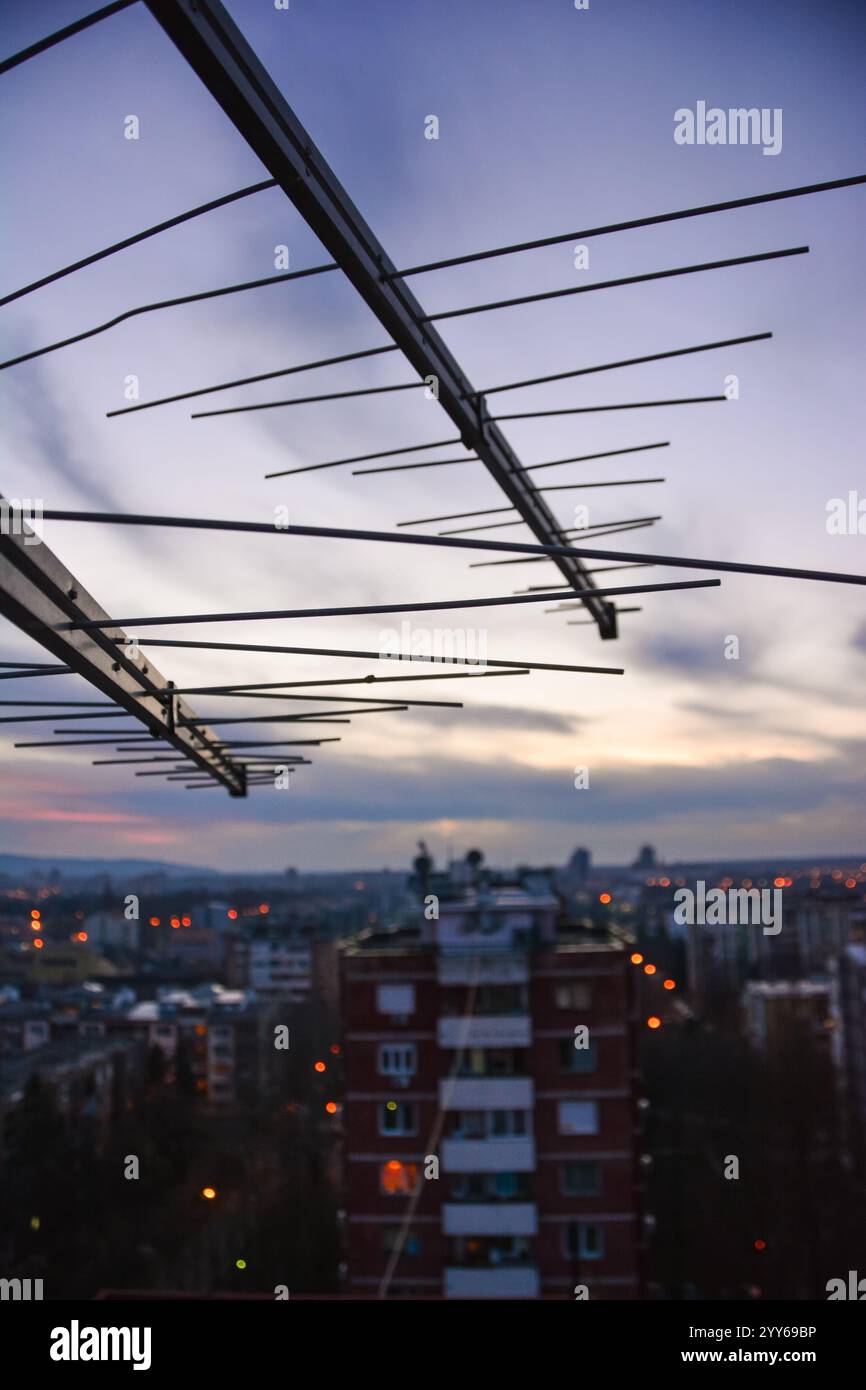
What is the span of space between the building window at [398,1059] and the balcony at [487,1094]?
378 mm

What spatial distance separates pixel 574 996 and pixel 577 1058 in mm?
522

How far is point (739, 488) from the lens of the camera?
5.07 meters

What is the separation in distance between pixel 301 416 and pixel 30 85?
148 centimetres

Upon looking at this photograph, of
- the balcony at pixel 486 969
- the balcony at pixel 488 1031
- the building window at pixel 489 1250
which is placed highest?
the balcony at pixel 486 969

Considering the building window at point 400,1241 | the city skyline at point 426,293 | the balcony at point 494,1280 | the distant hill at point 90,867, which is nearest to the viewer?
the city skyline at point 426,293

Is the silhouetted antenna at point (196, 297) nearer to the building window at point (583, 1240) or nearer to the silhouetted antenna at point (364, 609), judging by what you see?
the silhouetted antenna at point (364, 609)

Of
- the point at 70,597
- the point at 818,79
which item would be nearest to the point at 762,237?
the point at 818,79

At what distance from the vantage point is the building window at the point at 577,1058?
31.9ft

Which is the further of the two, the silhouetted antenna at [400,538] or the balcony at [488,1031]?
the balcony at [488,1031]

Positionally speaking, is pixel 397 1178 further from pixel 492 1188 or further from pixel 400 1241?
pixel 492 1188

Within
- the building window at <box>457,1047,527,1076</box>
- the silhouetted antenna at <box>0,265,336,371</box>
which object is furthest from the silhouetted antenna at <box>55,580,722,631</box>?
the building window at <box>457,1047,527,1076</box>

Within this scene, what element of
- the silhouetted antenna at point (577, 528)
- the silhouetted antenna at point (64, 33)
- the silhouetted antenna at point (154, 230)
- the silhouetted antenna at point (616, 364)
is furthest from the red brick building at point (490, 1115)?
the silhouetted antenna at point (64, 33)

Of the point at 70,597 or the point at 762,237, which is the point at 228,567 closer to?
the point at 762,237

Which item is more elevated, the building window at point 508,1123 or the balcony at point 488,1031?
the balcony at point 488,1031
